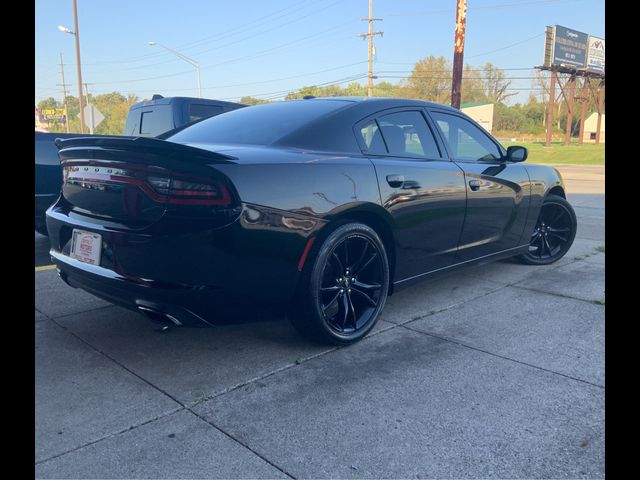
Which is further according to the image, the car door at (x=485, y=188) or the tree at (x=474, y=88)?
the tree at (x=474, y=88)

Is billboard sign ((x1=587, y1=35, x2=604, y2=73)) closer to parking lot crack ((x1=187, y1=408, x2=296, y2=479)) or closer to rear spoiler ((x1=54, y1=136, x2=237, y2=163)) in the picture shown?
rear spoiler ((x1=54, y1=136, x2=237, y2=163))

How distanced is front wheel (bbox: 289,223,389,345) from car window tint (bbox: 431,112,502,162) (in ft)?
4.18

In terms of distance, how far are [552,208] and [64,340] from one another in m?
4.57

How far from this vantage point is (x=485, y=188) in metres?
4.26

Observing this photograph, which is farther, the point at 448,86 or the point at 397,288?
the point at 448,86

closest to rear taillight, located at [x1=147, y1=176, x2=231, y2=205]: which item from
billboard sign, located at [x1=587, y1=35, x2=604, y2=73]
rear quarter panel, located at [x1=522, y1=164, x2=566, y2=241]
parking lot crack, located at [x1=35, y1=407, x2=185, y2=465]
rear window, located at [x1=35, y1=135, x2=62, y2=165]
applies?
parking lot crack, located at [x1=35, y1=407, x2=185, y2=465]

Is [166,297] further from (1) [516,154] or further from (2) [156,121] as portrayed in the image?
(2) [156,121]

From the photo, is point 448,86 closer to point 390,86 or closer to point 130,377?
point 390,86

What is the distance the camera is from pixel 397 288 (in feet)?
12.1

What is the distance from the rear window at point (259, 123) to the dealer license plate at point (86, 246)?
0.91 m

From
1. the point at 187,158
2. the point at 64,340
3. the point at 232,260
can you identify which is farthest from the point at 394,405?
the point at 64,340

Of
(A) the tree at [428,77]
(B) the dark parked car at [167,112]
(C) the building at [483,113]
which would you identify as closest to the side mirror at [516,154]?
(B) the dark parked car at [167,112]

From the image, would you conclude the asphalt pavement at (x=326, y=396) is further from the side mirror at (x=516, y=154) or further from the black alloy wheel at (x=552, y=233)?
the black alloy wheel at (x=552, y=233)

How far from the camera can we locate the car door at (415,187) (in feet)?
11.5
